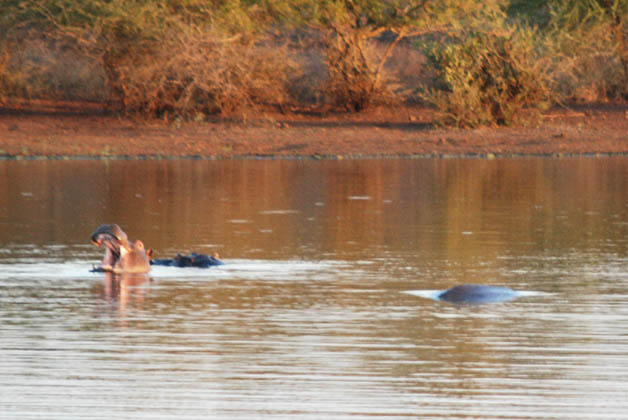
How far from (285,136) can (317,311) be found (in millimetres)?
22209

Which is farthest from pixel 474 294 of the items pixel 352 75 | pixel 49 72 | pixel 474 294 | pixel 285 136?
pixel 49 72

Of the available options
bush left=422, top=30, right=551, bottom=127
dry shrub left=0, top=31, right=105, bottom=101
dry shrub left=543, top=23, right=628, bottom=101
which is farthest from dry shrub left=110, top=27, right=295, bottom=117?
dry shrub left=543, top=23, right=628, bottom=101

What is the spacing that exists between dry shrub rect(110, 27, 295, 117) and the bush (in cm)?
454

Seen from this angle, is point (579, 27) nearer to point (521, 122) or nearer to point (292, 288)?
point (521, 122)

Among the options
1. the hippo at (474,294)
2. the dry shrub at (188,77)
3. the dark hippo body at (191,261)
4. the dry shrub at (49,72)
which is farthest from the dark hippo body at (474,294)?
the dry shrub at (49,72)

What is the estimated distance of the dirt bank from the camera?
101 ft

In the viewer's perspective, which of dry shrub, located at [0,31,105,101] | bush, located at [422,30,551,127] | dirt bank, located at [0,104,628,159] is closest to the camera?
dirt bank, located at [0,104,628,159]

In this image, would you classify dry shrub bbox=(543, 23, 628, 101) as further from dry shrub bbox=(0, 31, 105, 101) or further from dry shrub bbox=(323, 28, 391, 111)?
dry shrub bbox=(0, 31, 105, 101)

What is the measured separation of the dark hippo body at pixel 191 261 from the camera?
40.9 feet

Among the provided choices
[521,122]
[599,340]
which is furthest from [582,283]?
[521,122]

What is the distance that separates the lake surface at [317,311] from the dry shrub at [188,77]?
12525mm

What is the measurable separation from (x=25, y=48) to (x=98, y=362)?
95.5 ft

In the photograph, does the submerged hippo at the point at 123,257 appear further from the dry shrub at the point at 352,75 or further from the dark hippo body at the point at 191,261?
the dry shrub at the point at 352,75

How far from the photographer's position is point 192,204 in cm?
1948
